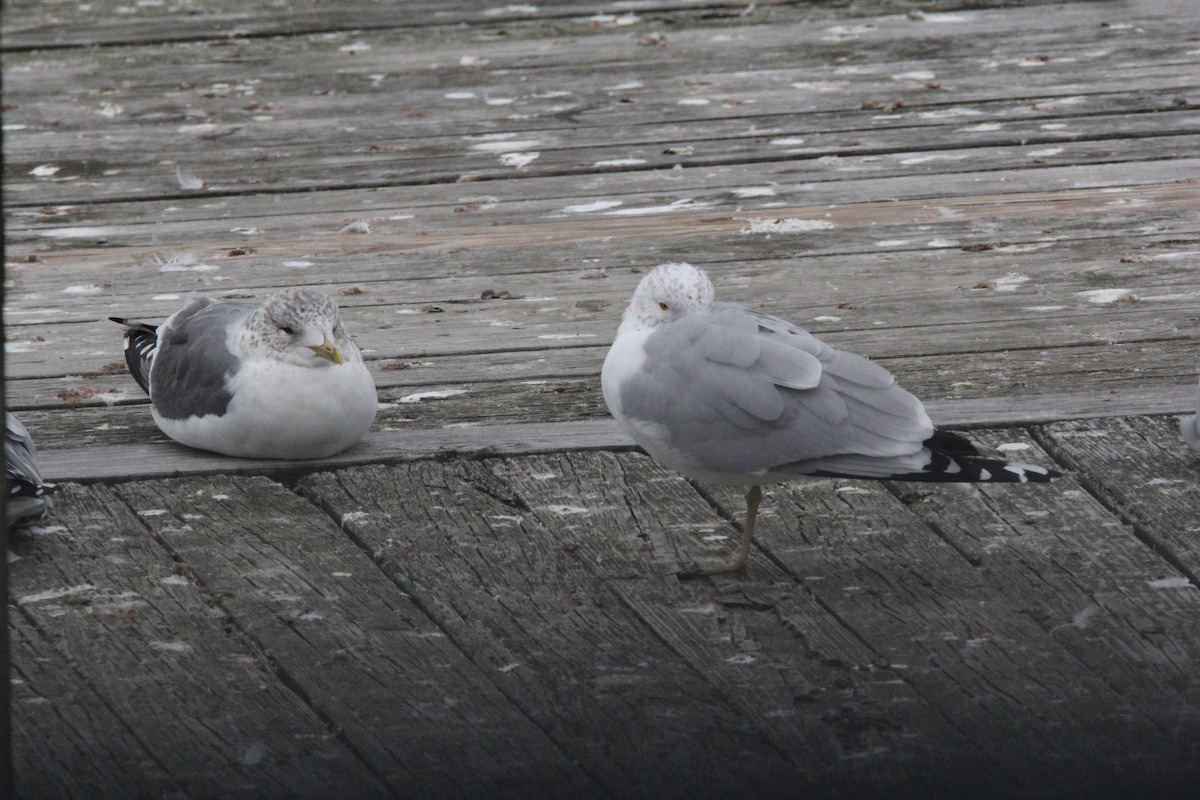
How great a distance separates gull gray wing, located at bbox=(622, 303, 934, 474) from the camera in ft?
→ 8.41

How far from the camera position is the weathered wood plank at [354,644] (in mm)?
2078

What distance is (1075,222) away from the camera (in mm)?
4551

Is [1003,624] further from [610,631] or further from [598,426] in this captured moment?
[598,426]

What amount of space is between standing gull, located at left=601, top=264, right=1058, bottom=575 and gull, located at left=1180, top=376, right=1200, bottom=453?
1.89ft

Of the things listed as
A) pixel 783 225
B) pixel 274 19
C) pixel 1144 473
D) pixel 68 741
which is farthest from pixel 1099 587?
pixel 274 19

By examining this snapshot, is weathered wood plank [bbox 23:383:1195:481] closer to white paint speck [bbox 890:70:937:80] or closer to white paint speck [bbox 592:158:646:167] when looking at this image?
white paint speck [bbox 592:158:646:167]

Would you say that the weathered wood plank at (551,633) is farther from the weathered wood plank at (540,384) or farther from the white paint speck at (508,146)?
the white paint speck at (508,146)

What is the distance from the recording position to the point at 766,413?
2.57 metres

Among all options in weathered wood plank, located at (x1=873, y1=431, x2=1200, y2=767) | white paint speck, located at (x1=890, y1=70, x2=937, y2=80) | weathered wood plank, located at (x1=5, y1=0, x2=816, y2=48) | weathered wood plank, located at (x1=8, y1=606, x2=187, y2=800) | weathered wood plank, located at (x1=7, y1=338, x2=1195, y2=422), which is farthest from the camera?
weathered wood plank, located at (x1=5, y1=0, x2=816, y2=48)

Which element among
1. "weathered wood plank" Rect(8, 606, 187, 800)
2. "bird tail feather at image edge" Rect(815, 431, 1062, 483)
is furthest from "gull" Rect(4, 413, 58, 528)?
"bird tail feather at image edge" Rect(815, 431, 1062, 483)

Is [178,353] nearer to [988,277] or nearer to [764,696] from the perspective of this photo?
[764,696]

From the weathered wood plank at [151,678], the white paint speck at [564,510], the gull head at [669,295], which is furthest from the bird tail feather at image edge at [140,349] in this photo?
the gull head at [669,295]

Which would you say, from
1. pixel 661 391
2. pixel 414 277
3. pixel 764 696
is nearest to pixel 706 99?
pixel 414 277

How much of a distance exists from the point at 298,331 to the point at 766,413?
3.57 ft
